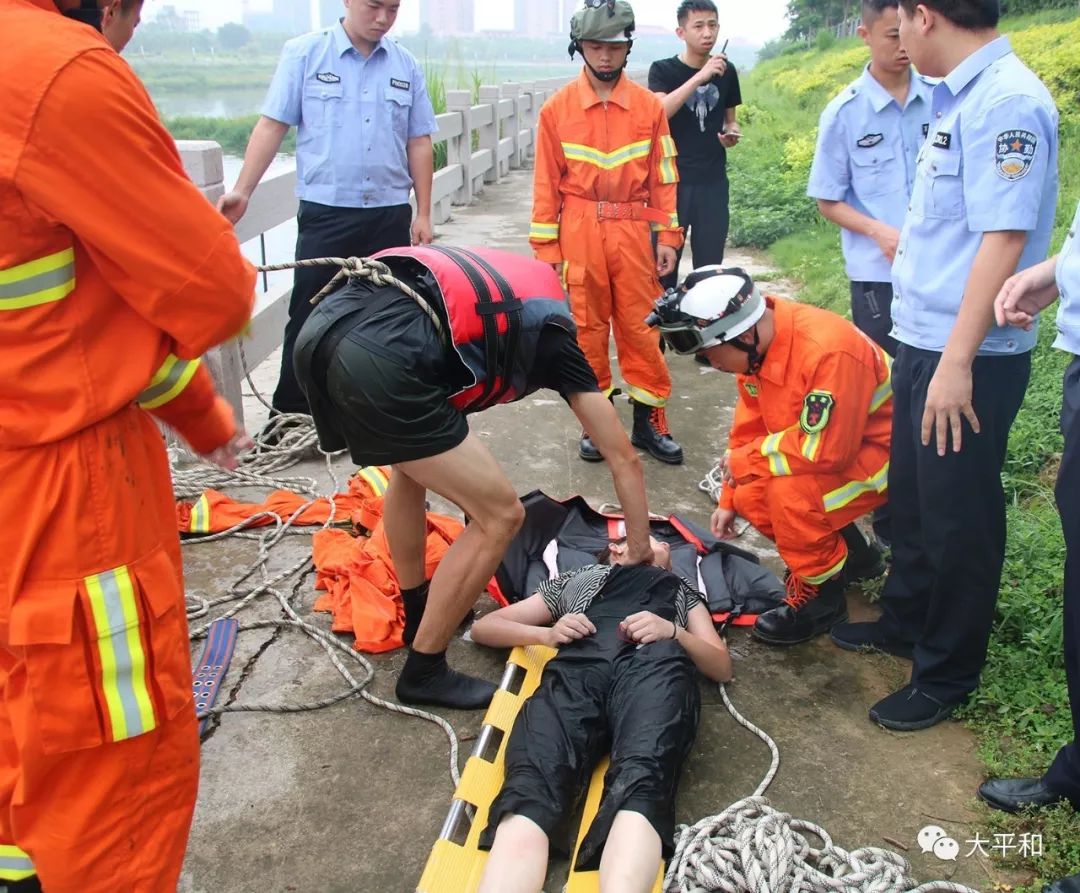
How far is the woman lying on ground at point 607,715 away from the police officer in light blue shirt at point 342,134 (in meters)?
2.23

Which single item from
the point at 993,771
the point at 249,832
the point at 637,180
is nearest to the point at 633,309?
the point at 637,180

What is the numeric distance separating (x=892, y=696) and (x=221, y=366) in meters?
3.38

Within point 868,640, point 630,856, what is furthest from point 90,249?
point 868,640

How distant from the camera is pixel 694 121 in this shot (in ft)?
20.5

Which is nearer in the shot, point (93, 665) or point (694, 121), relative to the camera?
point (93, 665)

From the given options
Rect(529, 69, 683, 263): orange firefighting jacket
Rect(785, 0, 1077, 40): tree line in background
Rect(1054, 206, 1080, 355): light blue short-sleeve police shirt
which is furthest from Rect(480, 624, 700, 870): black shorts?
Rect(785, 0, 1077, 40): tree line in background

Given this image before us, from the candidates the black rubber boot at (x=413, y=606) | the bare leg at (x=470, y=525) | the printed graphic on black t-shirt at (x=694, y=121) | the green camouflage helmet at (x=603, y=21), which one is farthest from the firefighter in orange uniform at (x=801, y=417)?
the printed graphic on black t-shirt at (x=694, y=121)

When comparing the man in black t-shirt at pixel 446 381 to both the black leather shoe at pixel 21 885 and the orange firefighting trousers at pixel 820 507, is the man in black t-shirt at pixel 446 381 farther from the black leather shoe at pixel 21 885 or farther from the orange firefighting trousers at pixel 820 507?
the black leather shoe at pixel 21 885

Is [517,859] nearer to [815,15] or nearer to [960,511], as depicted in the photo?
[960,511]

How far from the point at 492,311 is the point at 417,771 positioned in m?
1.31

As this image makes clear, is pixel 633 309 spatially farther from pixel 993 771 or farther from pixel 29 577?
pixel 29 577

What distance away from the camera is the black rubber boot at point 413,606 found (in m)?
3.41

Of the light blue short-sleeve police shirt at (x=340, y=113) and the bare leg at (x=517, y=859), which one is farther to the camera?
the light blue short-sleeve police shirt at (x=340, y=113)

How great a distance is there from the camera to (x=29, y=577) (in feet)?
5.68
